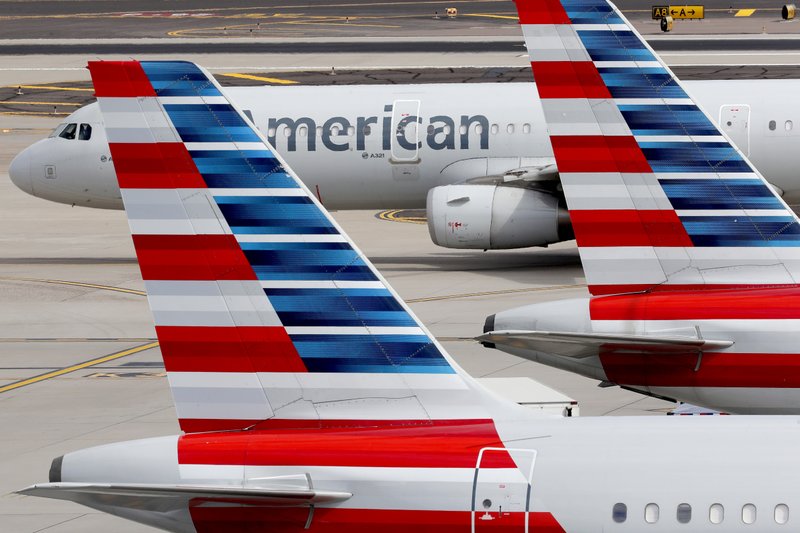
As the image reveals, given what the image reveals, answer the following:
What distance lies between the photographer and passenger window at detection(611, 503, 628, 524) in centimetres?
1187

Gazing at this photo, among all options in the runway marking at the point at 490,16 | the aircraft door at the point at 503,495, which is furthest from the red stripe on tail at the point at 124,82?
the runway marking at the point at 490,16

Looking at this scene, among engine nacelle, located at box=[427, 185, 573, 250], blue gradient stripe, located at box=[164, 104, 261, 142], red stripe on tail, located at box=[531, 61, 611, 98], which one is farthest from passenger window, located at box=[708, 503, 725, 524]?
engine nacelle, located at box=[427, 185, 573, 250]

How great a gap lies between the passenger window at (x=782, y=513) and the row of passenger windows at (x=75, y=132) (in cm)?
3298

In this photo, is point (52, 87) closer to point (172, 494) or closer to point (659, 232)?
point (659, 232)

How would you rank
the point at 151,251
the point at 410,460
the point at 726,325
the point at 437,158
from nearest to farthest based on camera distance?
the point at 410,460 < the point at 151,251 < the point at 726,325 < the point at 437,158

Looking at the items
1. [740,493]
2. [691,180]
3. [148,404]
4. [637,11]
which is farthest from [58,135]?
[637,11]

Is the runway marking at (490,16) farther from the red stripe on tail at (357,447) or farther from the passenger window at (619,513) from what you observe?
the passenger window at (619,513)

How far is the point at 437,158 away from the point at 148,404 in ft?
51.4

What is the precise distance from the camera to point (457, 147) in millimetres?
40344

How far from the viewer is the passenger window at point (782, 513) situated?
11.6m

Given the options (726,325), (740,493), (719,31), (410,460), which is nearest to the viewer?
(740,493)

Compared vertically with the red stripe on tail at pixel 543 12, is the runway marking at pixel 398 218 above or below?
below

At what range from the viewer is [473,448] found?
12.5 metres

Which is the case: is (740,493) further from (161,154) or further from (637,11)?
(637,11)
